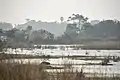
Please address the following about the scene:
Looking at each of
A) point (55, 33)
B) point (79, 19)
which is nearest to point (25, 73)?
point (55, 33)

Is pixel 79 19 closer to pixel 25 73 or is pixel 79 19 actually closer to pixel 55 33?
pixel 55 33

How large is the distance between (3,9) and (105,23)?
302 centimetres

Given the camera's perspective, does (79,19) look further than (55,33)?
Yes

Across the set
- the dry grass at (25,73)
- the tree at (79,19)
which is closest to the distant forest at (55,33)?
the tree at (79,19)

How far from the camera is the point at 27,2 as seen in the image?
34.9 feet

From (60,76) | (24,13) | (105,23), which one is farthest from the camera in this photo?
(24,13)

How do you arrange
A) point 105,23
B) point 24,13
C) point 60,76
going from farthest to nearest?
point 24,13
point 105,23
point 60,76

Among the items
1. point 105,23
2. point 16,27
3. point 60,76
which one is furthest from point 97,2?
point 60,76

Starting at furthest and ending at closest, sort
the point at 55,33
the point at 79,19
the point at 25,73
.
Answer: the point at 79,19
the point at 55,33
the point at 25,73

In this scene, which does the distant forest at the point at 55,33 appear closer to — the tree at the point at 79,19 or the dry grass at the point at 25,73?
the tree at the point at 79,19

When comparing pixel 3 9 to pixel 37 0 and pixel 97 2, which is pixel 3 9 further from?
pixel 97 2

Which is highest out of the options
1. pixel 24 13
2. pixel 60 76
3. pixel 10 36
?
pixel 24 13

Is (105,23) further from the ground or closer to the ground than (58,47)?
further from the ground

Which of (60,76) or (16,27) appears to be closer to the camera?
(60,76)
